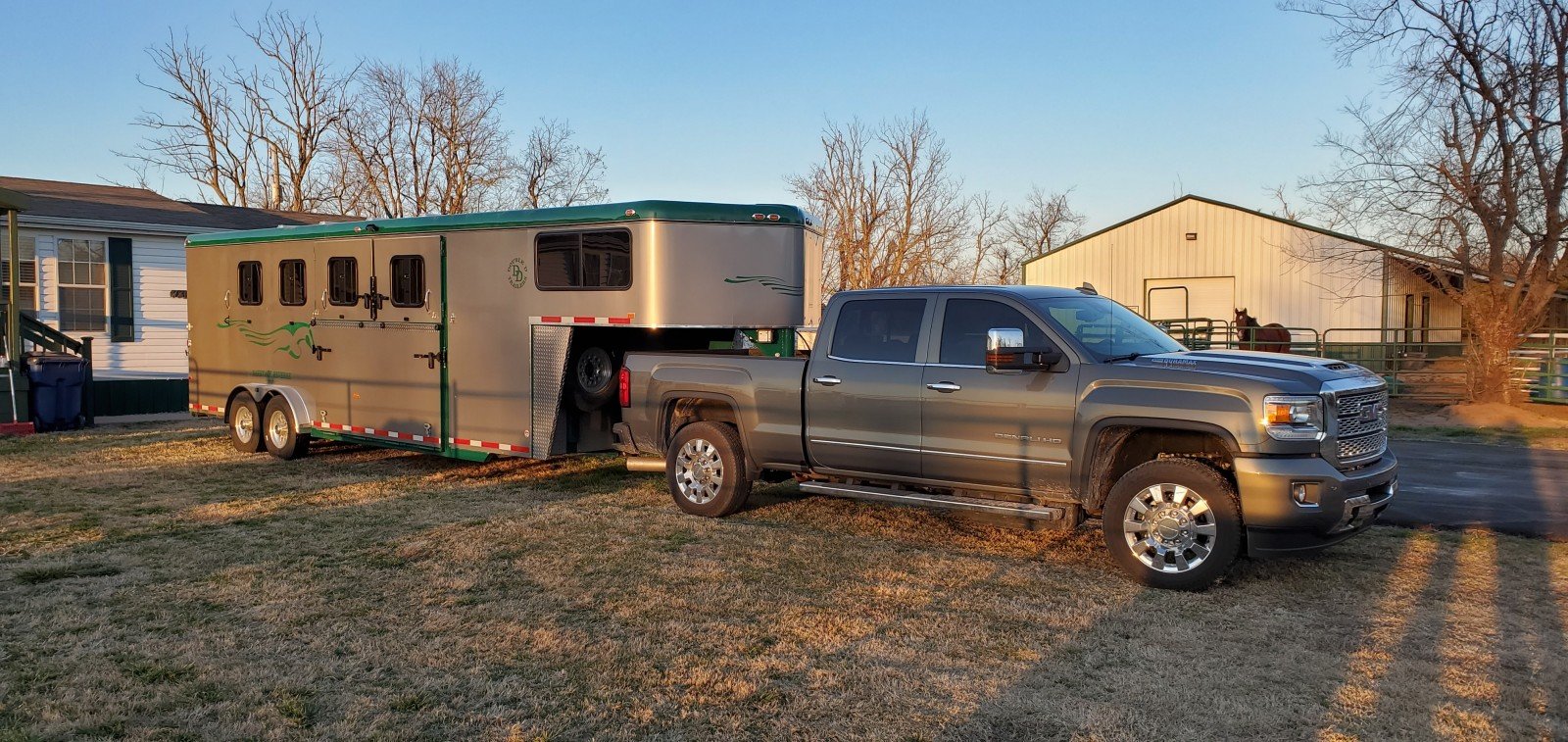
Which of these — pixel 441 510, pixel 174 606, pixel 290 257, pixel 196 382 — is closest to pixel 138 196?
pixel 196 382

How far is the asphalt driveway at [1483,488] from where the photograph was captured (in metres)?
8.65

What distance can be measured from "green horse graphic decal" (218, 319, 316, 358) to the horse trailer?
0.02m

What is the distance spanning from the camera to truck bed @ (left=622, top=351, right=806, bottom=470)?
27.6 ft

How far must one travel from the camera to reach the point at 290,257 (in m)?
12.2

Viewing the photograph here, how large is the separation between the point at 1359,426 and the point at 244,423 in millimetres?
11876

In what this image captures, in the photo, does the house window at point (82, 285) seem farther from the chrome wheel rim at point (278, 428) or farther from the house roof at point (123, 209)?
the chrome wheel rim at point (278, 428)

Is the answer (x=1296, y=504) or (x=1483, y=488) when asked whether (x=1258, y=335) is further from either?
(x=1296, y=504)

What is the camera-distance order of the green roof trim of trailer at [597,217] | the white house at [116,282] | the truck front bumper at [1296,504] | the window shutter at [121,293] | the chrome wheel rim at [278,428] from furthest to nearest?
the window shutter at [121,293] < the white house at [116,282] < the chrome wheel rim at [278,428] < the green roof trim of trailer at [597,217] < the truck front bumper at [1296,504]

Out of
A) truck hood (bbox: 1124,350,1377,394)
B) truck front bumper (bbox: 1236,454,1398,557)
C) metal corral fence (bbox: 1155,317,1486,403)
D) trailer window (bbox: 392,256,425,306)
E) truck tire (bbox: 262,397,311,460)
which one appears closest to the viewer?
truck front bumper (bbox: 1236,454,1398,557)

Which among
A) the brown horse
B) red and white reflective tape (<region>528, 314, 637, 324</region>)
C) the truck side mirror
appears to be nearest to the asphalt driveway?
the truck side mirror

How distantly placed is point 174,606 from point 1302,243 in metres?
26.8

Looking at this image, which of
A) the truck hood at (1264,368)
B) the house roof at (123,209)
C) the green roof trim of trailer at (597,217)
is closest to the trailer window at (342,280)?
the green roof trim of trailer at (597,217)

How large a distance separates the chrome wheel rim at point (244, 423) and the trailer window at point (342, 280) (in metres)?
2.25

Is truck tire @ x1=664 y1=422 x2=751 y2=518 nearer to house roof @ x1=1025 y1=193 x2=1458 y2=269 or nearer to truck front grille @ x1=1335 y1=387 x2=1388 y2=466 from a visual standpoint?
truck front grille @ x1=1335 y1=387 x2=1388 y2=466
